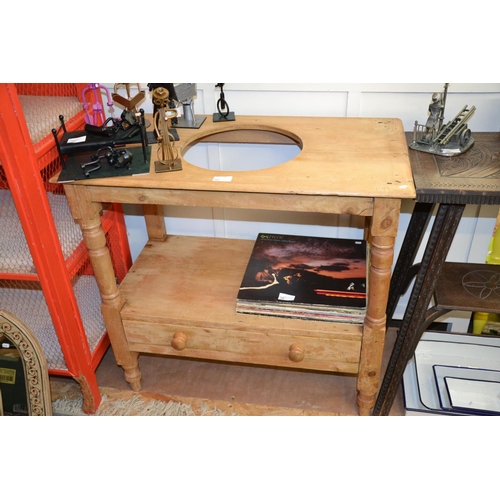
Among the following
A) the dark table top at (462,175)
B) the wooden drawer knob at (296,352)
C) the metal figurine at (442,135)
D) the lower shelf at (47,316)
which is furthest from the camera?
the lower shelf at (47,316)

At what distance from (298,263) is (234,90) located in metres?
0.63

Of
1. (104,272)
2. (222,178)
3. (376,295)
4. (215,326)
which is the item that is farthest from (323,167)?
(104,272)

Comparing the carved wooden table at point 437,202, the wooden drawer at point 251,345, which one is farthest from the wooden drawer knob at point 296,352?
the carved wooden table at point 437,202

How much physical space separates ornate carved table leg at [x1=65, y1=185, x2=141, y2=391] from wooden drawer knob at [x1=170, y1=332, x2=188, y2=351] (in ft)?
0.66

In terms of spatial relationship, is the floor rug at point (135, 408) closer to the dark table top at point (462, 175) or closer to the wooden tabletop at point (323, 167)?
the wooden tabletop at point (323, 167)

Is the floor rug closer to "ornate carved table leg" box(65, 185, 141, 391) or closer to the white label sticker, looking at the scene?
"ornate carved table leg" box(65, 185, 141, 391)

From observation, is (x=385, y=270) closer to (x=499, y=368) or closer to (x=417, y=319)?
(x=417, y=319)

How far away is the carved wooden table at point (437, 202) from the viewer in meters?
1.21

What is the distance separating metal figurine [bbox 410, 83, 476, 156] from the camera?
1378 mm

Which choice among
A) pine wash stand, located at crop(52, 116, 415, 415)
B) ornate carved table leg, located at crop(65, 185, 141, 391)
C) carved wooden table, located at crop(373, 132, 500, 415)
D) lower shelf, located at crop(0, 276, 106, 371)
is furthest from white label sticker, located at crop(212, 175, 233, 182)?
lower shelf, located at crop(0, 276, 106, 371)

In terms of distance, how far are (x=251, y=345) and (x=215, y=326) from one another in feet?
0.44

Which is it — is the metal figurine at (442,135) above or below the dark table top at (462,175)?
above

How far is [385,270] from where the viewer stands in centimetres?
133

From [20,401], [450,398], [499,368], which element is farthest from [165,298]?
[499,368]
